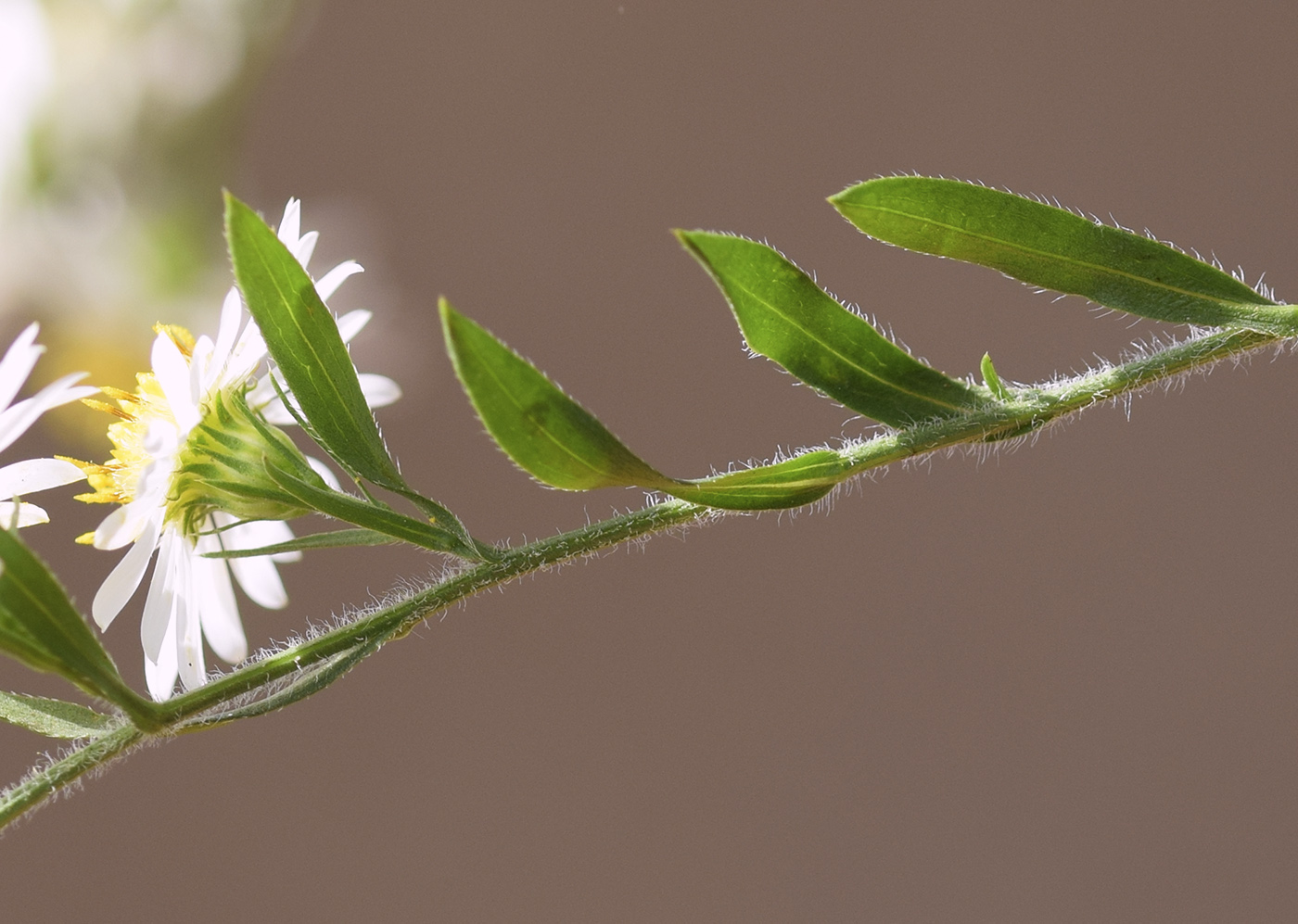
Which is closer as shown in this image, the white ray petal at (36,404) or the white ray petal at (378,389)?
the white ray petal at (36,404)

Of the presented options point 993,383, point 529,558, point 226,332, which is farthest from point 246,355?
point 993,383

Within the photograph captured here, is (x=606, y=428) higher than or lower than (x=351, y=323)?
lower

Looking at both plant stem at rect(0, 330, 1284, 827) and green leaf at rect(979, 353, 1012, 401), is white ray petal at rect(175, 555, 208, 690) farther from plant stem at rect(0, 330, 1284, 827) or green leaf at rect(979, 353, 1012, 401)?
green leaf at rect(979, 353, 1012, 401)

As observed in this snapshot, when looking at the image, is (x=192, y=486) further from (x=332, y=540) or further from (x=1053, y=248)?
(x=1053, y=248)

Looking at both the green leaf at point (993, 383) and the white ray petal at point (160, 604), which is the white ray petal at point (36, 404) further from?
the green leaf at point (993, 383)

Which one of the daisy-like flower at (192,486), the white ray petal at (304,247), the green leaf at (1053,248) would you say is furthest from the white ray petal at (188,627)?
the green leaf at (1053,248)

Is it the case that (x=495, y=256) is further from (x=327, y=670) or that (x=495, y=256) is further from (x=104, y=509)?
(x=327, y=670)
